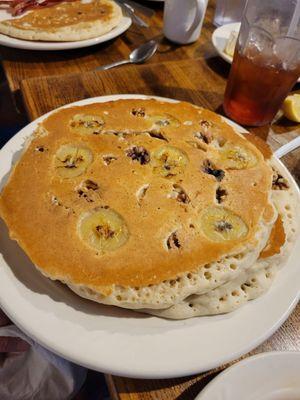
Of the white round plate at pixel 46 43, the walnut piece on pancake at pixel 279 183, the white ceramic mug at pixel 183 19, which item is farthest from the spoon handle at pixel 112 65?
the walnut piece on pancake at pixel 279 183

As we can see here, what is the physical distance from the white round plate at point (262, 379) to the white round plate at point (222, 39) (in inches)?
45.1

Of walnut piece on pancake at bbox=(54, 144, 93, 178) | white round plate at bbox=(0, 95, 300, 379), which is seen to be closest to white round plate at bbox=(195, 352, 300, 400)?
white round plate at bbox=(0, 95, 300, 379)

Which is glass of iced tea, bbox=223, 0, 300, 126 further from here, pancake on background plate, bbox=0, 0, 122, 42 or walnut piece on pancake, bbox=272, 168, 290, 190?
pancake on background plate, bbox=0, 0, 122, 42

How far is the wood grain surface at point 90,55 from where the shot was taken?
4.50ft

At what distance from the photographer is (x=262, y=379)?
607 millimetres

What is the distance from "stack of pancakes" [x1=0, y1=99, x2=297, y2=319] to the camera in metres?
0.64

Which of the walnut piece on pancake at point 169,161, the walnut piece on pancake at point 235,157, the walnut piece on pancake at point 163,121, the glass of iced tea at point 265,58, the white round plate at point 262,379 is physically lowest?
the white round plate at point 262,379

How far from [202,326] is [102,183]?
0.35 m

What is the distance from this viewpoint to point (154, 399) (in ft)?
2.06

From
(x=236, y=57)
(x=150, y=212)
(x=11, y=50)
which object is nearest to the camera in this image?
(x=150, y=212)

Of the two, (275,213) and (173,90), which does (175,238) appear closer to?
(275,213)

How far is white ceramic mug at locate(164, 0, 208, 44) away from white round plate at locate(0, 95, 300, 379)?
4.02ft

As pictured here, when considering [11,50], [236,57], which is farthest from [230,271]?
[11,50]

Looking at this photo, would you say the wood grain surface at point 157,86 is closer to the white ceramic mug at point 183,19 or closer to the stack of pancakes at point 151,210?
the white ceramic mug at point 183,19
